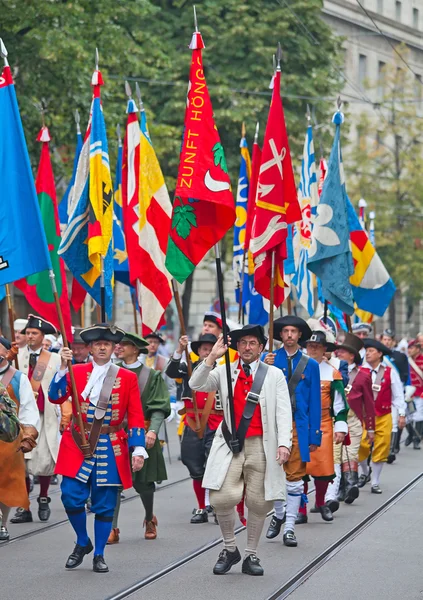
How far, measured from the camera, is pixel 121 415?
9922 mm

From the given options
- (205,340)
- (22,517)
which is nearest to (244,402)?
(205,340)

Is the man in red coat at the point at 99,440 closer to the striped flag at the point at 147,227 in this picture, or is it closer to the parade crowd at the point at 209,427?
the parade crowd at the point at 209,427

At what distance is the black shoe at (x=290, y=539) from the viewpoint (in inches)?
429

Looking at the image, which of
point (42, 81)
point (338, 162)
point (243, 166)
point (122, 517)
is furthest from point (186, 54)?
point (122, 517)

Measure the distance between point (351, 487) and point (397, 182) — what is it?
33521 mm

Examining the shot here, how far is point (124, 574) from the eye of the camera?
31.1 ft

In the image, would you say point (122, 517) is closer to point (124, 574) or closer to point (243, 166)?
point (124, 574)

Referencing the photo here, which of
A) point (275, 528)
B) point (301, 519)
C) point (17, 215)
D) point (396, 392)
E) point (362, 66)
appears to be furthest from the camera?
point (362, 66)

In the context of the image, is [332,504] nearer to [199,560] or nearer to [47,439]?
[199,560]

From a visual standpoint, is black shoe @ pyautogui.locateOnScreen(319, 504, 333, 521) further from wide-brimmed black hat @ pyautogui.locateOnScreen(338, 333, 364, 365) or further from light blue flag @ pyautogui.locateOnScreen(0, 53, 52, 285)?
light blue flag @ pyautogui.locateOnScreen(0, 53, 52, 285)

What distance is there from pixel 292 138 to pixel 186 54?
3747 millimetres

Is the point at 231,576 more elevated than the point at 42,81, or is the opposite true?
the point at 42,81

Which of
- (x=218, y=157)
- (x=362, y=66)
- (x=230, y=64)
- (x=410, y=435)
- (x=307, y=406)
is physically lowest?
(x=410, y=435)

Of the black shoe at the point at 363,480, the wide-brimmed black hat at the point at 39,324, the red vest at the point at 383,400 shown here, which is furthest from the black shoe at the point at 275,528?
the red vest at the point at 383,400
